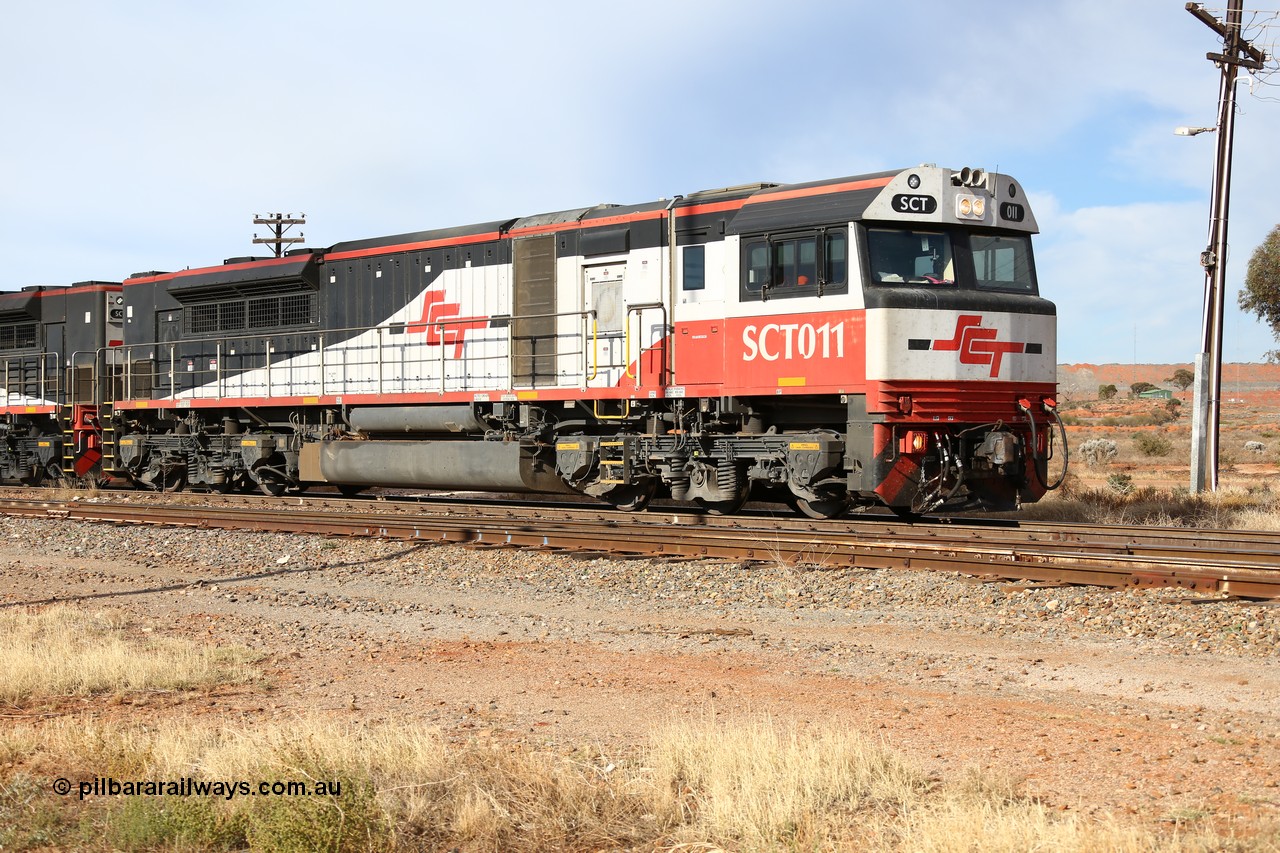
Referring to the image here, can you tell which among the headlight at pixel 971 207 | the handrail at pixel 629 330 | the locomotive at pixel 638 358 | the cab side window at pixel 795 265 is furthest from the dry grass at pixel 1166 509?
the handrail at pixel 629 330

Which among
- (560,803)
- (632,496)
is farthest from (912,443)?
(560,803)

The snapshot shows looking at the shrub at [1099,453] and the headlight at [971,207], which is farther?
the shrub at [1099,453]

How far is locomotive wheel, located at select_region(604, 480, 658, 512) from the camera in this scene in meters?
15.8

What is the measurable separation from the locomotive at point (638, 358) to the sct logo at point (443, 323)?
0.05 m

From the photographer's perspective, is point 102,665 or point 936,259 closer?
point 102,665

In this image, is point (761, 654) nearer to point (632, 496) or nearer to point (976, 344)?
point (976, 344)

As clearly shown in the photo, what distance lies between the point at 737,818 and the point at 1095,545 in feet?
24.8

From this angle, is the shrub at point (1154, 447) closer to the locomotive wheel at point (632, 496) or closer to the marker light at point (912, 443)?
the locomotive wheel at point (632, 496)

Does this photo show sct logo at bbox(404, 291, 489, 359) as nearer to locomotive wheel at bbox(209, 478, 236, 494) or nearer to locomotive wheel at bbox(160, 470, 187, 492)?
locomotive wheel at bbox(209, 478, 236, 494)

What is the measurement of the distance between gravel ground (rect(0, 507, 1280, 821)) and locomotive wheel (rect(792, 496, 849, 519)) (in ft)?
9.81

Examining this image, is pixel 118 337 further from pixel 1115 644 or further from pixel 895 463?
pixel 1115 644

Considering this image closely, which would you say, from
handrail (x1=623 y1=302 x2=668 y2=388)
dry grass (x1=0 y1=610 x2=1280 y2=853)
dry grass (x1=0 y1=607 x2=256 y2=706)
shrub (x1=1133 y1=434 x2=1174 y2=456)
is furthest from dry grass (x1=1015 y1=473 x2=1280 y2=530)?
shrub (x1=1133 y1=434 x2=1174 y2=456)

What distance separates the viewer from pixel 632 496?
52.6ft

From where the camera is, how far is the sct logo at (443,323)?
17297 millimetres
